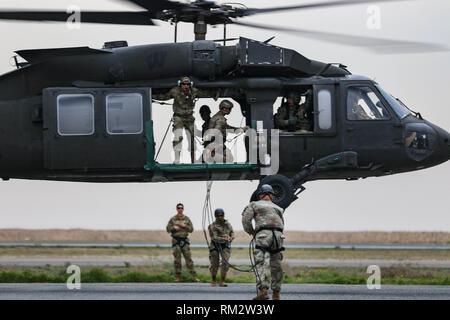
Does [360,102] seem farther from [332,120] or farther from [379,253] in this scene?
[379,253]

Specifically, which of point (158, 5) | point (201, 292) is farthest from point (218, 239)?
point (158, 5)

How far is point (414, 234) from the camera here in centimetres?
5628

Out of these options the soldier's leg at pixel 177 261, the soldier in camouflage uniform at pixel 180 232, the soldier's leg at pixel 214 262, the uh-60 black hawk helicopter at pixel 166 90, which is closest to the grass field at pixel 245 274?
the soldier's leg at pixel 177 261

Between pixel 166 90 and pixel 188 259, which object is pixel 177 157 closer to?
pixel 166 90

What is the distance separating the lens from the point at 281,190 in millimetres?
19547

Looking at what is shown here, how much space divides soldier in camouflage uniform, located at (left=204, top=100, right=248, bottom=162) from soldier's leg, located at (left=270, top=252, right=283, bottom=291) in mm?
3487

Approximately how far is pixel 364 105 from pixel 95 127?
17.1ft

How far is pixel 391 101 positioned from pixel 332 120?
135 centimetres

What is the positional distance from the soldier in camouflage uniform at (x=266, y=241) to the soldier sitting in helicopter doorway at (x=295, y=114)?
363 cm

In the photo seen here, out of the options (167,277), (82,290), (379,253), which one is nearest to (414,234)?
(379,253)

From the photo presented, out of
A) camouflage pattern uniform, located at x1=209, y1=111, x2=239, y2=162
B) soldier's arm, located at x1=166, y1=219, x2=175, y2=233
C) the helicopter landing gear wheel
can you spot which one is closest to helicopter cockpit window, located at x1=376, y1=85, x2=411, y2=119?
the helicopter landing gear wheel

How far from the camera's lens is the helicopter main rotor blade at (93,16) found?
59.2 ft

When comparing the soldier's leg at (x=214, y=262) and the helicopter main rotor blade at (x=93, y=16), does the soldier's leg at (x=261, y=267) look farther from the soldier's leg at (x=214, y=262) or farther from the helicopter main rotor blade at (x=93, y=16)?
the helicopter main rotor blade at (x=93, y=16)

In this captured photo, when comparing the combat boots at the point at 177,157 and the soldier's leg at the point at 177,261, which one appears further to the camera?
the soldier's leg at the point at 177,261
